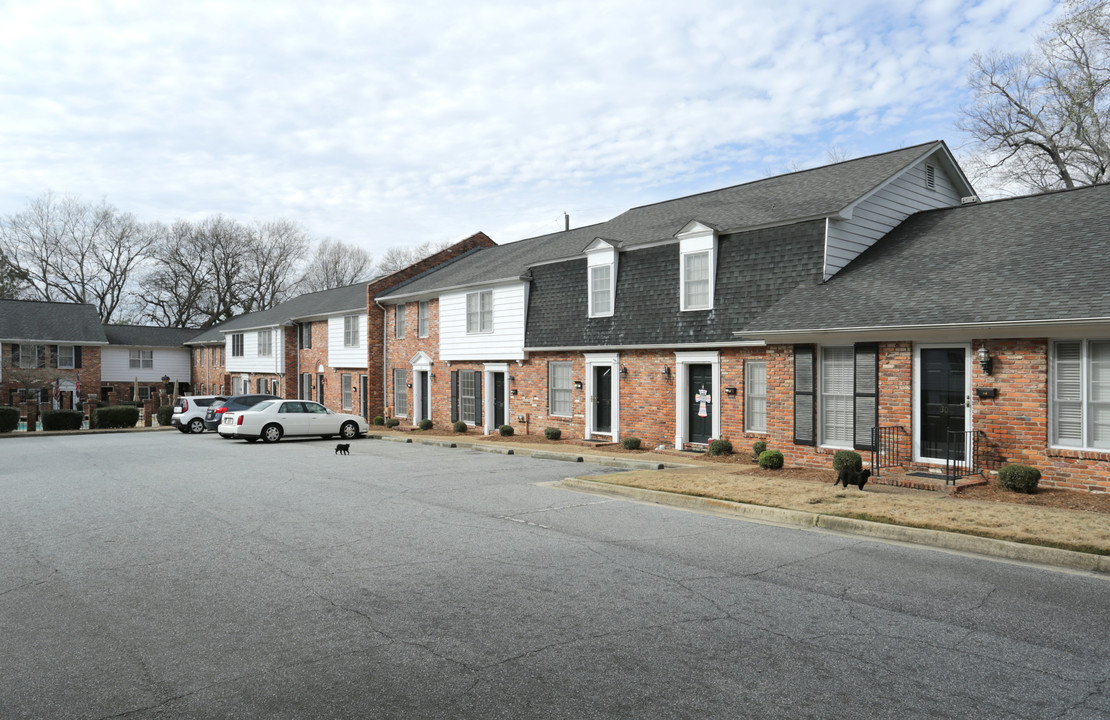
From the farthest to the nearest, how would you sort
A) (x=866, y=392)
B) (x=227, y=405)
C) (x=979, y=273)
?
(x=227, y=405), (x=866, y=392), (x=979, y=273)

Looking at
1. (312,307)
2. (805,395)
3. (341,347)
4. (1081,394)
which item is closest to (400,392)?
(341,347)

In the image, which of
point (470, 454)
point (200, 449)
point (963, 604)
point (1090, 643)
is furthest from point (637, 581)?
point (200, 449)

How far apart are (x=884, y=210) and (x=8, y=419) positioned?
34.3 m

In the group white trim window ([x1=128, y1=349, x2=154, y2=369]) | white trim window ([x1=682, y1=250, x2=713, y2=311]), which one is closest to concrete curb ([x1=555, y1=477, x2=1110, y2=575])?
white trim window ([x1=682, y1=250, x2=713, y2=311])

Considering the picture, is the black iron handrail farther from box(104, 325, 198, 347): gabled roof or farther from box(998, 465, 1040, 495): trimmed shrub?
box(104, 325, 198, 347): gabled roof

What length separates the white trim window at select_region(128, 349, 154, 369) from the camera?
54.2 m

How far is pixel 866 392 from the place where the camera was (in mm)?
14195

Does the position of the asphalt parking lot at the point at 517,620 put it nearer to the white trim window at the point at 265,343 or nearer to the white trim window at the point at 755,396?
the white trim window at the point at 755,396

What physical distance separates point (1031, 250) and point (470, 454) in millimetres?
13943

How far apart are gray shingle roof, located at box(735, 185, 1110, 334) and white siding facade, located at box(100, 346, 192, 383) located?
52.3 meters

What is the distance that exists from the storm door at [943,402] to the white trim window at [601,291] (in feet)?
30.5

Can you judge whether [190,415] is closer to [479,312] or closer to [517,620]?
[479,312]

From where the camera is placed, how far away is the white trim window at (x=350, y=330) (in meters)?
34.0

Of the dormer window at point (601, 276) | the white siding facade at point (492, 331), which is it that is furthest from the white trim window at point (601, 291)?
the white siding facade at point (492, 331)
